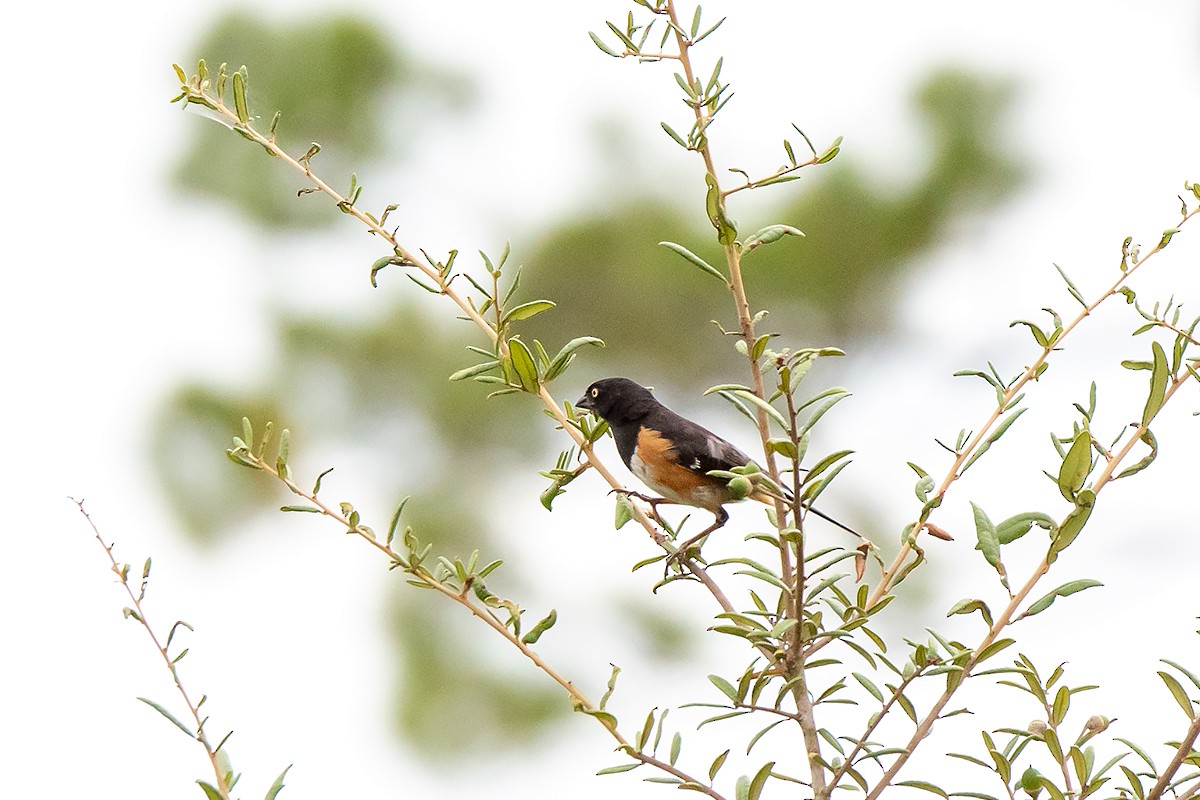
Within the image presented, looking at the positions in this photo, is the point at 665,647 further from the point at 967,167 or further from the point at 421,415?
the point at 967,167

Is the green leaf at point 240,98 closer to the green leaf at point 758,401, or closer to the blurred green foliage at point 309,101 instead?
the green leaf at point 758,401

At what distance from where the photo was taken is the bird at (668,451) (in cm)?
196

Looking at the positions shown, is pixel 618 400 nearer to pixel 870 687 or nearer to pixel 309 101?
pixel 870 687

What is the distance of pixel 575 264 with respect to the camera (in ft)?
17.0

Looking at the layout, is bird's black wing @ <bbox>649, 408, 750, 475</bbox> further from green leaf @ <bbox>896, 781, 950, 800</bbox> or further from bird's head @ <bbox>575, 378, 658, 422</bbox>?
green leaf @ <bbox>896, 781, 950, 800</bbox>

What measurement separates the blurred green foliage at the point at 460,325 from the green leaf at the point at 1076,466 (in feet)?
12.3

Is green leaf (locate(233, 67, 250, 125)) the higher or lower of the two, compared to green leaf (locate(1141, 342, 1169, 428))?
higher

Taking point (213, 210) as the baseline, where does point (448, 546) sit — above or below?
below

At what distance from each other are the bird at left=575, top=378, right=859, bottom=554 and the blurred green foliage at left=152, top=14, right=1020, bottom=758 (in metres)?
2.41

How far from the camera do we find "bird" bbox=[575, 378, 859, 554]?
1960mm

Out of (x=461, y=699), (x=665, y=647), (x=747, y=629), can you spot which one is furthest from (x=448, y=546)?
(x=747, y=629)

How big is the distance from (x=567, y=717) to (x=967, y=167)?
8.58ft

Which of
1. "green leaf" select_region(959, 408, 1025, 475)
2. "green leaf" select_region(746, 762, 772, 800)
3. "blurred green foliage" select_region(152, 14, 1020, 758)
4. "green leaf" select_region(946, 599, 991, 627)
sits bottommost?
"green leaf" select_region(746, 762, 772, 800)

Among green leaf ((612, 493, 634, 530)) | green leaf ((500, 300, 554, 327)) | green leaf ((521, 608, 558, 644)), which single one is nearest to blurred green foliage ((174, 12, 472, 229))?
green leaf ((612, 493, 634, 530))
